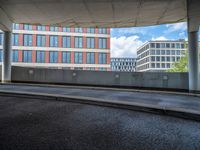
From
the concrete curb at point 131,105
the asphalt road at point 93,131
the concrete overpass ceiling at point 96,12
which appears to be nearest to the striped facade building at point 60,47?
the concrete overpass ceiling at point 96,12

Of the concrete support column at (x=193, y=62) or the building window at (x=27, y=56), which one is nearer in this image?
the concrete support column at (x=193, y=62)

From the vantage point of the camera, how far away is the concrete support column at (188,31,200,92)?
11406 millimetres

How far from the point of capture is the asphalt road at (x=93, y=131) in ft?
10.1

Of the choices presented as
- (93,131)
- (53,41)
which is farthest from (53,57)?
(93,131)

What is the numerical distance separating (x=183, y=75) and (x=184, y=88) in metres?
1.06

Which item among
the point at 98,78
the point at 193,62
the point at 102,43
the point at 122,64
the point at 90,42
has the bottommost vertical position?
the point at 98,78

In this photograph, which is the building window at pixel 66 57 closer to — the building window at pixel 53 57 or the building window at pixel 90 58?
the building window at pixel 53 57

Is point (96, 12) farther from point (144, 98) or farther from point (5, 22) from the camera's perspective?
point (144, 98)

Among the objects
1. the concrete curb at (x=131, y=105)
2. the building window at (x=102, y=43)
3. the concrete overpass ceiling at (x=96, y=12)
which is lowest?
the concrete curb at (x=131, y=105)

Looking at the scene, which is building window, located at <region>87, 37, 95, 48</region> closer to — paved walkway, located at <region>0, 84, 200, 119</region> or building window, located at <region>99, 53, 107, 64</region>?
building window, located at <region>99, 53, 107, 64</region>

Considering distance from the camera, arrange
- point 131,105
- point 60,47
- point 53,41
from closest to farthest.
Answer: point 131,105, point 53,41, point 60,47

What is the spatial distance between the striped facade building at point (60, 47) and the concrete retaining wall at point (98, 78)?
3131 cm

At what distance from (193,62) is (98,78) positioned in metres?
8.31

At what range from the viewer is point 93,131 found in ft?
12.4
